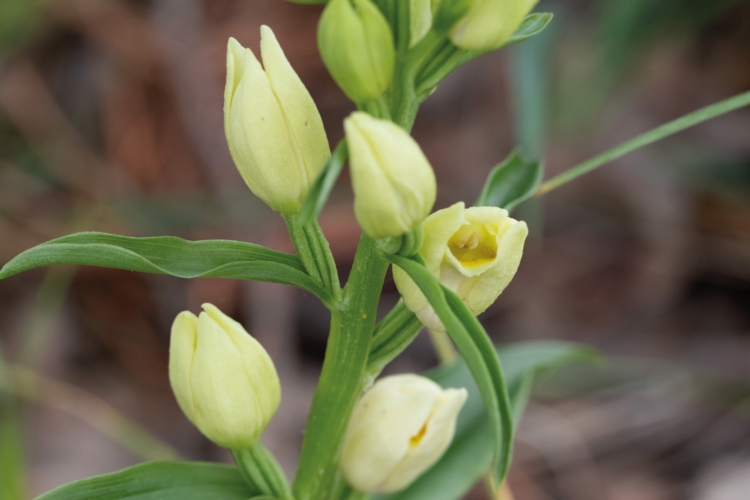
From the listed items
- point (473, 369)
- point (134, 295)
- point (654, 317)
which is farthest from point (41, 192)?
point (473, 369)

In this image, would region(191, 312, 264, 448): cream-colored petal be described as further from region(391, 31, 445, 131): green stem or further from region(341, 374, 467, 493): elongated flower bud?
region(391, 31, 445, 131): green stem

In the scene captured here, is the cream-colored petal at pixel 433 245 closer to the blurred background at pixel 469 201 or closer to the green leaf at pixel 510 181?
the green leaf at pixel 510 181

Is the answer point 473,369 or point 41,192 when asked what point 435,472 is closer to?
point 473,369

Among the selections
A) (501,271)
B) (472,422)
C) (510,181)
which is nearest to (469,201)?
(472,422)

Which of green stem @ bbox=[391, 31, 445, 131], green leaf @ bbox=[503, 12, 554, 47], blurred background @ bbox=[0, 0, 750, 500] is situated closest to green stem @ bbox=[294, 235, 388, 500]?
green stem @ bbox=[391, 31, 445, 131]

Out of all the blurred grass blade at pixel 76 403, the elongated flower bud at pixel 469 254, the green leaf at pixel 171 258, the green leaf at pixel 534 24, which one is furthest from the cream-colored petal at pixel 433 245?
the blurred grass blade at pixel 76 403

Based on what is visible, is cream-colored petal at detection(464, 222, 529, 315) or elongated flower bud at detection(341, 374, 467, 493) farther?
elongated flower bud at detection(341, 374, 467, 493)
